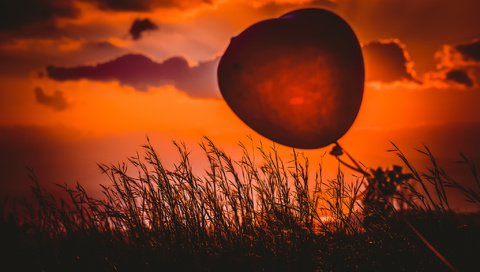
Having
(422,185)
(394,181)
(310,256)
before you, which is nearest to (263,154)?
(310,256)

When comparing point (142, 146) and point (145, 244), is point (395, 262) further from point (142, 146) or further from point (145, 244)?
point (142, 146)

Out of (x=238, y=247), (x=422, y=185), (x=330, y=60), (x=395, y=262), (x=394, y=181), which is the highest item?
(x=330, y=60)

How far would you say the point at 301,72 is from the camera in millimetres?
1967

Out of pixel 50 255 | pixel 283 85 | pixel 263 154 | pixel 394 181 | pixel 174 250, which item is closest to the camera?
pixel 283 85

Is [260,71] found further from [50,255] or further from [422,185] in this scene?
[50,255]

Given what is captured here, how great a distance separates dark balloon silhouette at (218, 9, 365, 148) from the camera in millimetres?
1981

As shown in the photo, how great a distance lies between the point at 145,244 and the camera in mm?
2553

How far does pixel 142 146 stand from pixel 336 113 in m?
1.64

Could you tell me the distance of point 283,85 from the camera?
6.56 feet

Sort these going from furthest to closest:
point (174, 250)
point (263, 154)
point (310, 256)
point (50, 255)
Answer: point (263, 154)
point (50, 255)
point (174, 250)
point (310, 256)

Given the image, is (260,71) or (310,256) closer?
(260,71)

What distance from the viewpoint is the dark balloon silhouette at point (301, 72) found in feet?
6.50

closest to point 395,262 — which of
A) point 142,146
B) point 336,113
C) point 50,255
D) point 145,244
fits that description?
point 336,113

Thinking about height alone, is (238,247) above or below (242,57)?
below
